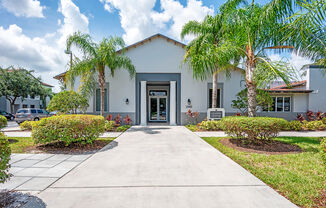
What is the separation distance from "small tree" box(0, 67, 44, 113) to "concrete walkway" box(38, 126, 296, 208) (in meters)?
26.0

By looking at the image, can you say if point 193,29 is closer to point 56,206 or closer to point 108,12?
point 108,12

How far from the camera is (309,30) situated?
15.2ft

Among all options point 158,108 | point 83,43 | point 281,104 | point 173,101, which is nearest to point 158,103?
point 158,108

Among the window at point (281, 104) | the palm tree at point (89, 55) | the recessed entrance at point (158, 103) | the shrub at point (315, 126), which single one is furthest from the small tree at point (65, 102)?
the window at point (281, 104)

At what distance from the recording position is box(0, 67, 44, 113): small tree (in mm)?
22413

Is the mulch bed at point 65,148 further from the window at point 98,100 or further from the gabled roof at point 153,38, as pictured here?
the gabled roof at point 153,38

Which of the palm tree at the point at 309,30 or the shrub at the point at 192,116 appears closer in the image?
the palm tree at the point at 309,30

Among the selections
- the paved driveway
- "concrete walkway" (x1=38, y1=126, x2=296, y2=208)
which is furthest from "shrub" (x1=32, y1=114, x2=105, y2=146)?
"concrete walkway" (x1=38, y1=126, x2=296, y2=208)

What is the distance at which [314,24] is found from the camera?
14.1 feet

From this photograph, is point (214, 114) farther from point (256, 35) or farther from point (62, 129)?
point (62, 129)

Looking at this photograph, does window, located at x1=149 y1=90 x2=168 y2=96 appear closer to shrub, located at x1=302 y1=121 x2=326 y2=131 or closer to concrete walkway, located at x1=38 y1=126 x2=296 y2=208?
concrete walkway, located at x1=38 y1=126 x2=296 y2=208

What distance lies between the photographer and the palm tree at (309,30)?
4008 mm

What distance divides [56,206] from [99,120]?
4.28 m

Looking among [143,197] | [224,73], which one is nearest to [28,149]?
[143,197]
